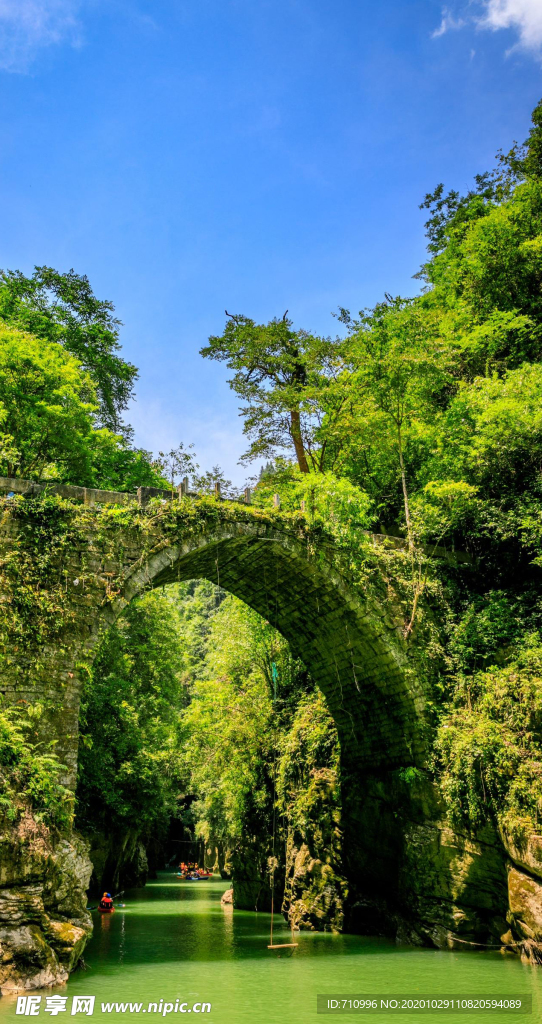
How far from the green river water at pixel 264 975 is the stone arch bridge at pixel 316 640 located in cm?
101

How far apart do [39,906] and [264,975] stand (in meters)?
3.65

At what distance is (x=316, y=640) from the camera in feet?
45.9

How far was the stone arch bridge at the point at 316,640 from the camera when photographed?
9.27m

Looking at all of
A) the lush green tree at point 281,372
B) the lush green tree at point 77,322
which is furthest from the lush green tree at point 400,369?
the lush green tree at point 77,322

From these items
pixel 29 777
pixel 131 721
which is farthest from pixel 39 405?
pixel 29 777

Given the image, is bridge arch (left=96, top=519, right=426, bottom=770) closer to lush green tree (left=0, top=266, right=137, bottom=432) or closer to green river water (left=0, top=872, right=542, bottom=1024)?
green river water (left=0, top=872, right=542, bottom=1024)

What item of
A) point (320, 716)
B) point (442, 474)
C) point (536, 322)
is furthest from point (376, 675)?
point (536, 322)

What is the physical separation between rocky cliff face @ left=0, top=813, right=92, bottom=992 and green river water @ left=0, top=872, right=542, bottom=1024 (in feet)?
0.86

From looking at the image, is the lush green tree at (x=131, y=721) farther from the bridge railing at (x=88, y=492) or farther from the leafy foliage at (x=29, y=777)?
the leafy foliage at (x=29, y=777)

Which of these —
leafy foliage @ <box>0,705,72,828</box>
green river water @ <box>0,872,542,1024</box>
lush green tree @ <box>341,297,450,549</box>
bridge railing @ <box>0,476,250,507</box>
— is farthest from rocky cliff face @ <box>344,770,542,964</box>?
bridge railing @ <box>0,476,250,507</box>

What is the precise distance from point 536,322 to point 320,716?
10.7 m

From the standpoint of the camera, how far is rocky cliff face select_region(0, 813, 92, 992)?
7.27 m

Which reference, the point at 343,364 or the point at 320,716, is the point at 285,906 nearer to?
the point at 320,716

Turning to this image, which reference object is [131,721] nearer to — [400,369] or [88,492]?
[88,492]
